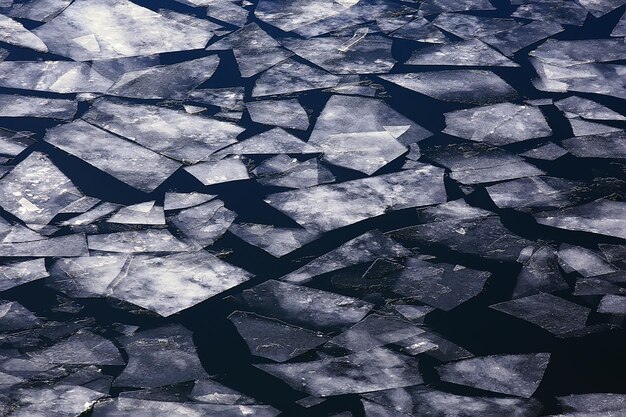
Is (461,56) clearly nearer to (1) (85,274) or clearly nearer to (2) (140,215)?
(2) (140,215)

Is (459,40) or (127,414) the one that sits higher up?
(459,40)

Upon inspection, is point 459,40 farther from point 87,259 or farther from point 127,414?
point 127,414

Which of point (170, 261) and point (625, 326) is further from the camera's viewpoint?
point (170, 261)

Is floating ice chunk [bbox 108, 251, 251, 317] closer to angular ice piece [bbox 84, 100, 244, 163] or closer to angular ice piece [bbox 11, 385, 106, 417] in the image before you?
angular ice piece [bbox 11, 385, 106, 417]

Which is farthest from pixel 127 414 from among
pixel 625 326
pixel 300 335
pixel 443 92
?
pixel 443 92

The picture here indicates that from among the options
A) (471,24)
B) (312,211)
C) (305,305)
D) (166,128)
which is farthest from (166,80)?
(305,305)

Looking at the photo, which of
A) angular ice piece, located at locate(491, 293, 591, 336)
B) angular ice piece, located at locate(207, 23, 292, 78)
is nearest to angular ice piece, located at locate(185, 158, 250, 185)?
angular ice piece, located at locate(207, 23, 292, 78)

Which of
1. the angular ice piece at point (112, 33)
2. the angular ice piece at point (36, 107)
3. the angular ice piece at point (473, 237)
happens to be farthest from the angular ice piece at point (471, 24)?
the angular ice piece at point (36, 107)
